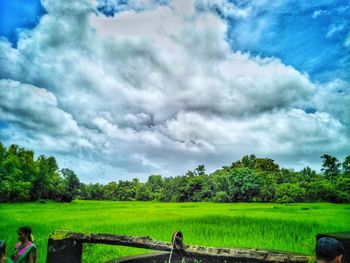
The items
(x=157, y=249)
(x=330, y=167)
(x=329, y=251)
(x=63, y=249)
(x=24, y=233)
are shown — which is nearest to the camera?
(x=329, y=251)

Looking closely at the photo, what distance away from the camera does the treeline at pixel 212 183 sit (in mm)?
12078

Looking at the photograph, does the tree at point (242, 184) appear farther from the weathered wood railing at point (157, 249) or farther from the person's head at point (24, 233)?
the weathered wood railing at point (157, 249)

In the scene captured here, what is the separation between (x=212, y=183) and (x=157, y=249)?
13.9 metres

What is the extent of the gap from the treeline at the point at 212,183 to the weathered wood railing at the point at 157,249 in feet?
35.3

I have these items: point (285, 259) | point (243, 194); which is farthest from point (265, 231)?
point (243, 194)

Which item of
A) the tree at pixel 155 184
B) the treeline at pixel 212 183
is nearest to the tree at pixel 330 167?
the treeline at pixel 212 183

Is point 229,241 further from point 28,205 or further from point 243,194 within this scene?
point 28,205

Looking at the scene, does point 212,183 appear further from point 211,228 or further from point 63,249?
point 63,249

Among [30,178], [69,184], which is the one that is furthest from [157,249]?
[69,184]

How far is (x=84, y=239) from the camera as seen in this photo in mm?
2469

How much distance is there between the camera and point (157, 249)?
2074 mm

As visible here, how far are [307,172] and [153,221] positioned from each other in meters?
7.87

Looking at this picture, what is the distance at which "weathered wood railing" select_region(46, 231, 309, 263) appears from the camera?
166 cm

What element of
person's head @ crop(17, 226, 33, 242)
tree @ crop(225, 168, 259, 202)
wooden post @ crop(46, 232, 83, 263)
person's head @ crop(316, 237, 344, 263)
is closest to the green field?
person's head @ crop(17, 226, 33, 242)
